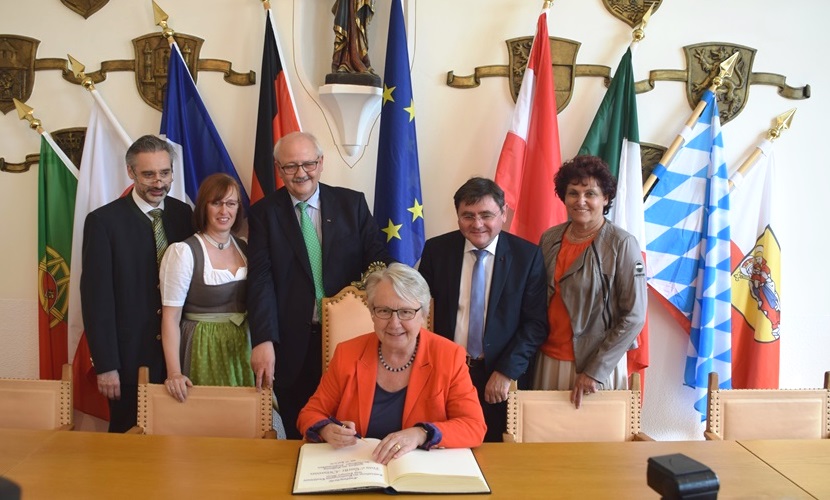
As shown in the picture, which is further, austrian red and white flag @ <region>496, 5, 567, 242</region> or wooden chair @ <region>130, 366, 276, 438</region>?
austrian red and white flag @ <region>496, 5, 567, 242</region>

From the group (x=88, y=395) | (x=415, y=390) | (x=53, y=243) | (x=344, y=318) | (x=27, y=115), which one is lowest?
(x=88, y=395)

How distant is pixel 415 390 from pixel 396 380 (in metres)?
0.07

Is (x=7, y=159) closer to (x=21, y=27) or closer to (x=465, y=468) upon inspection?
(x=21, y=27)

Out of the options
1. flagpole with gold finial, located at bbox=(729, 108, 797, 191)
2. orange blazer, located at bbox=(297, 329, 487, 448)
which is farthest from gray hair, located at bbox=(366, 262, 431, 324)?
flagpole with gold finial, located at bbox=(729, 108, 797, 191)

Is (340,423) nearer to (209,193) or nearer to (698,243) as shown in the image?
(209,193)

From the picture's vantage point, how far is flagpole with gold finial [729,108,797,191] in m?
3.41

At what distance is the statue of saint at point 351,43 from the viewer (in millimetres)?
3258

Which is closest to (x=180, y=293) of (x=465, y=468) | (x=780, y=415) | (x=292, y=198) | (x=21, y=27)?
(x=292, y=198)

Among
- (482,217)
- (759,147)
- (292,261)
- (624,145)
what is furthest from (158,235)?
(759,147)

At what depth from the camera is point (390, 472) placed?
5.85ft

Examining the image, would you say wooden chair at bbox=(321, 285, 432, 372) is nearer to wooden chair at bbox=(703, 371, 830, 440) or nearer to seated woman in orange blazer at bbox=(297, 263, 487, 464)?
seated woman in orange blazer at bbox=(297, 263, 487, 464)

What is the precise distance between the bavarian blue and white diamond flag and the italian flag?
0.43 ft

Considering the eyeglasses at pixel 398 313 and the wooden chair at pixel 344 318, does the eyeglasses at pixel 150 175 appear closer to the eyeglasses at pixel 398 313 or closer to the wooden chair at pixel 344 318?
the wooden chair at pixel 344 318

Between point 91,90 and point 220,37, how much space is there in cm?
67
